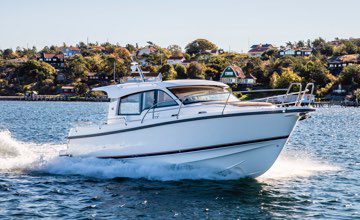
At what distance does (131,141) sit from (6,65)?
543 feet

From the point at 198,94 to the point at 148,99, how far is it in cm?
171

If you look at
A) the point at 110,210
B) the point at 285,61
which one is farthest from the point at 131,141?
the point at 285,61

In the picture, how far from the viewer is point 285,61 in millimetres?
146000

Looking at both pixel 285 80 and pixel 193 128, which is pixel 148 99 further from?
pixel 285 80

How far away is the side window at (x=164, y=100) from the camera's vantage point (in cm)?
1802

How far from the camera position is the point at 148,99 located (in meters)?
18.6

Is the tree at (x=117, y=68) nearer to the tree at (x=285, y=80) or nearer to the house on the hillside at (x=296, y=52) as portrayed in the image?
the tree at (x=285, y=80)

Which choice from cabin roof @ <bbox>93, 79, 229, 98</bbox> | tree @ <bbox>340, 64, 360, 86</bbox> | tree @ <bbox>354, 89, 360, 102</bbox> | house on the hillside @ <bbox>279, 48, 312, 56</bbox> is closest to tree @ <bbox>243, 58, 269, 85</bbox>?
tree @ <bbox>340, 64, 360, 86</bbox>

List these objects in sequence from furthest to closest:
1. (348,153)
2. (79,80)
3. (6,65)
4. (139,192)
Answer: (6,65) < (79,80) < (348,153) < (139,192)

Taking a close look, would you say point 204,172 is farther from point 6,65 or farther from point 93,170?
point 6,65

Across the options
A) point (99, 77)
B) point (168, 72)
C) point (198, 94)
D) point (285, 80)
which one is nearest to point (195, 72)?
point (168, 72)

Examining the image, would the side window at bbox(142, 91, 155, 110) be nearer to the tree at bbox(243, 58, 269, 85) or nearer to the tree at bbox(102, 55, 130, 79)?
the tree at bbox(243, 58, 269, 85)

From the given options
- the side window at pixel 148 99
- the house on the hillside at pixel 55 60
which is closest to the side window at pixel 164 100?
the side window at pixel 148 99

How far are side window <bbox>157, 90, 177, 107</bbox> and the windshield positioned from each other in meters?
0.27
